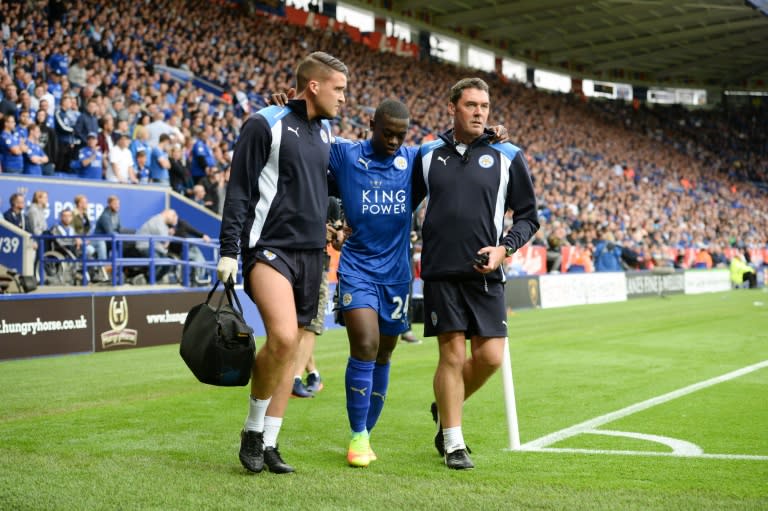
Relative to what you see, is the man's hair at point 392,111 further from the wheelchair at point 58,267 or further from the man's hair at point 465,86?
the wheelchair at point 58,267

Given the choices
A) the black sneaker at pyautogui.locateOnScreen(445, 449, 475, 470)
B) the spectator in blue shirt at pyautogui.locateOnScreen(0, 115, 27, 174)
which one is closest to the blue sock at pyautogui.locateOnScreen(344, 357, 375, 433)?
the black sneaker at pyautogui.locateOnScreen(445, 449, 475, 470)

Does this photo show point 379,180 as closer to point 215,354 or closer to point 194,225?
point 215,354

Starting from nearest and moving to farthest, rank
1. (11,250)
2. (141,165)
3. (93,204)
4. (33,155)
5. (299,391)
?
1. (299,391)
2. (11,250)
3. (33,155)
4. (93,204)
5. (141,165)

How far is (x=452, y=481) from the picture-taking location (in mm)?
5055

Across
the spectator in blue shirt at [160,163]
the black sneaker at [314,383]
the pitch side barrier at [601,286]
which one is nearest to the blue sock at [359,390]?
the black sneaker at [314,383]

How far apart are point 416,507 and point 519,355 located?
816 centimetres

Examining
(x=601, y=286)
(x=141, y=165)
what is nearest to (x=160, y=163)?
(x=141, y=165)

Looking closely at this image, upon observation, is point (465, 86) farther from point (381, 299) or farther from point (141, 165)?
point (141, 165)

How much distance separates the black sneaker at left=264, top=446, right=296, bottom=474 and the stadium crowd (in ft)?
39.0

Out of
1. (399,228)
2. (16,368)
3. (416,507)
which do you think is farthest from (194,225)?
(416,507)

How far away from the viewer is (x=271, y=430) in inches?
212

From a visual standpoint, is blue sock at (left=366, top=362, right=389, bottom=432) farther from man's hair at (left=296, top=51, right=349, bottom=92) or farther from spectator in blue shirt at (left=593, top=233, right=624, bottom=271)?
spectator in blue shirt at (left=593, top=233, right=624, bottom=271)

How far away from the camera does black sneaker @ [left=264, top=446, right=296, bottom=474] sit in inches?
207

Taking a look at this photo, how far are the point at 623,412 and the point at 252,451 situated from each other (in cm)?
358
